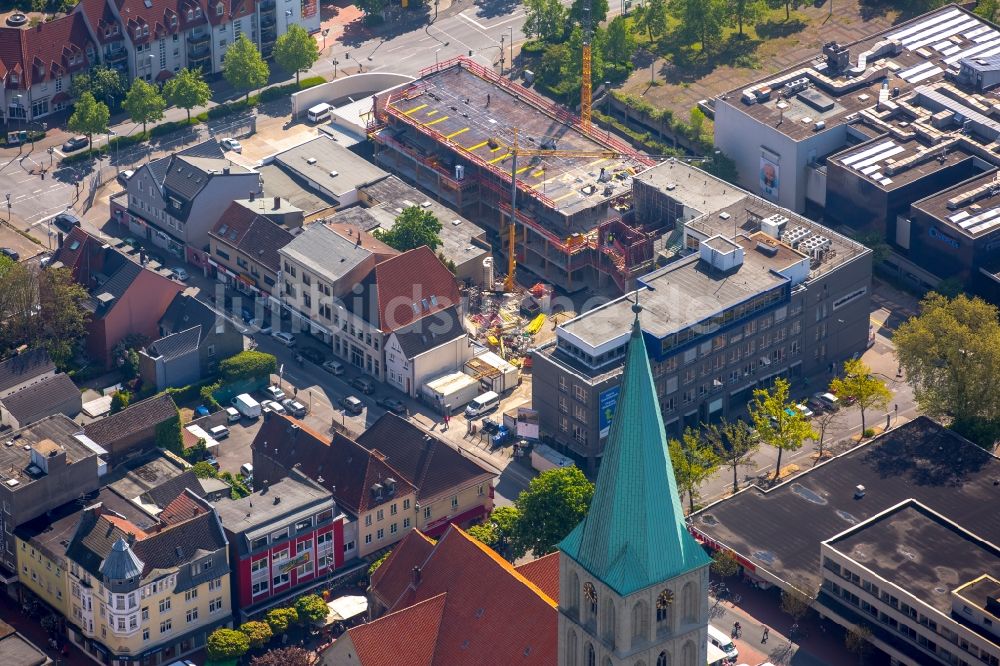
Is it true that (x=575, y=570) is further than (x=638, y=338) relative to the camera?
Yes

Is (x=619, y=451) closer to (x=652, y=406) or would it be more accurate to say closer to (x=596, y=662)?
(x=652, y=406)

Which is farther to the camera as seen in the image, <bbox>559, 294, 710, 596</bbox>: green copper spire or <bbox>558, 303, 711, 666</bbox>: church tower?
<bbox>558, 303, 711, 666</bbox>: church tower

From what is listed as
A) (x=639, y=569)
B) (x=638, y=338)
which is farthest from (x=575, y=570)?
(x=638, y=338)

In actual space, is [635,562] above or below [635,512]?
below

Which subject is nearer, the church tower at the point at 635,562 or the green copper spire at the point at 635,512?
the green copper spire at the point at 635,512

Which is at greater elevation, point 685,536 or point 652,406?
point 652,406
